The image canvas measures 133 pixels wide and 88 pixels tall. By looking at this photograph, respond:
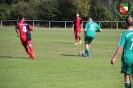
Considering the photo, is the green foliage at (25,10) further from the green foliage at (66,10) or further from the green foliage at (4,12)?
the green foliage at (66,10)

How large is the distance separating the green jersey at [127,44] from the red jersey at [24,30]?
31.2ft

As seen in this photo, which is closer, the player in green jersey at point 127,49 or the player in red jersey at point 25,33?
the player in green jersey at point 127,49

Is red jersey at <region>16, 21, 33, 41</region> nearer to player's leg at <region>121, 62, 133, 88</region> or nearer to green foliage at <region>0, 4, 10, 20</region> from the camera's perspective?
player's leg at <region>121, 62, 133, 88</region>

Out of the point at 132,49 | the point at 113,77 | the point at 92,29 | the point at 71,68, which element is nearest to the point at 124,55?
the point at 132,49

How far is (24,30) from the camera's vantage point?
62.4ft

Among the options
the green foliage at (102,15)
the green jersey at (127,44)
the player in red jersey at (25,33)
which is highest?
the green jersey at (127,44)

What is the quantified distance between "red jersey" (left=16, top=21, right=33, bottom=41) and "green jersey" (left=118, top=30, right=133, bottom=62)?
9.50 m

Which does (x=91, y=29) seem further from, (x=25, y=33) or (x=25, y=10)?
(x=25, y=10)

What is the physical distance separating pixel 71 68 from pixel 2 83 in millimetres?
3971

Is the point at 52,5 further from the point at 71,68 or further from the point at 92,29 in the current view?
the point at 71,68

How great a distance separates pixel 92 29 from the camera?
20281 mm

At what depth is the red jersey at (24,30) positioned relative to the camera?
1889 cm

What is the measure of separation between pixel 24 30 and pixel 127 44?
9.74 metres

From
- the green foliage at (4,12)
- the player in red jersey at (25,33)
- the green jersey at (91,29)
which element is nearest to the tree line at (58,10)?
the green foliage at (4,12)
